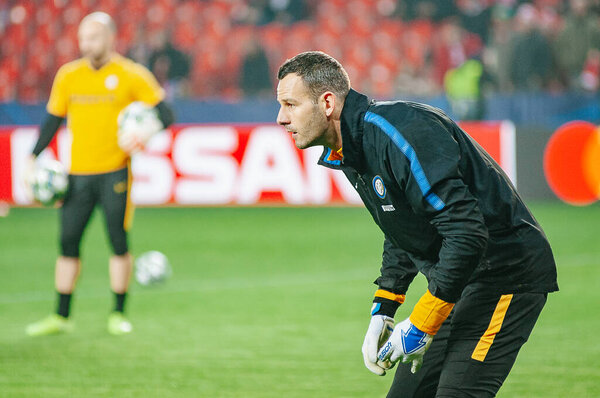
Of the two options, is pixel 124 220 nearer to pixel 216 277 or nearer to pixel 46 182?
pixel 46 182

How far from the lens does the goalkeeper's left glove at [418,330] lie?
3.55 meters

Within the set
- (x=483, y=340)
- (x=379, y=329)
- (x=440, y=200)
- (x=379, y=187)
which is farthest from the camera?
(x=379, y=329)

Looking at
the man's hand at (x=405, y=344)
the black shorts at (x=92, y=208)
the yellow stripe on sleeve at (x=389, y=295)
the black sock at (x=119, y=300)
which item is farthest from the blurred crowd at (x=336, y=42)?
the man's hand at (x=405, y=344)

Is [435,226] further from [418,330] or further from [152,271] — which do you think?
[152,271]

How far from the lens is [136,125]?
318 inches

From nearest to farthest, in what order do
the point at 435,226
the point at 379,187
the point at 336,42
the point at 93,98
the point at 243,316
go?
the point at 435,226, the point at 379,187, the point at 93,98, the point at 243,316, the point at 336,42

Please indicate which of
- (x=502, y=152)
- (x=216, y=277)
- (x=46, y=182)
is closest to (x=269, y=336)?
(x=46, y=182)

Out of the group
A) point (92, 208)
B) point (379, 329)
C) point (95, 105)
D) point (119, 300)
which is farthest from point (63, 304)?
point (379, 329)

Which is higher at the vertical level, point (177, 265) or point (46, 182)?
point (46, 182)

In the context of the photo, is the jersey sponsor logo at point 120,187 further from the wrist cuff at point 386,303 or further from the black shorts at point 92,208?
the wrist cuff at point 386,303

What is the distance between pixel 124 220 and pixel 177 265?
3514mm

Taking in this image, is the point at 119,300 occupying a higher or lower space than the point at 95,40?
lower

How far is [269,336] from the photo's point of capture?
306 inches

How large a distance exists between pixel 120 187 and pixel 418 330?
495 centimetres
